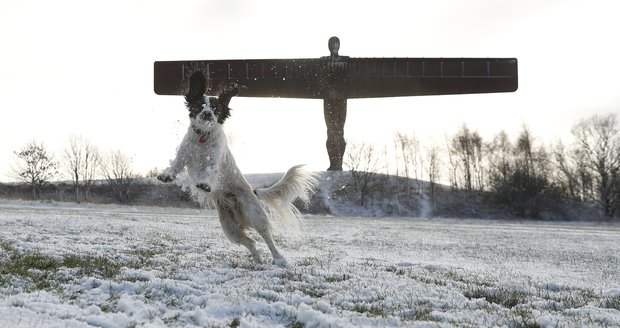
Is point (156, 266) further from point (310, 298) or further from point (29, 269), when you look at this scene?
point (310, 298)

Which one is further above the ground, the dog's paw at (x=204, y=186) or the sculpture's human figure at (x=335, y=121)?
the sculpture's human figure at (x=335, y=121)

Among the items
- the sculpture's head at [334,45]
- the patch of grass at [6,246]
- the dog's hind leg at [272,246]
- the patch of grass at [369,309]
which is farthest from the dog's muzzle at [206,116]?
the sculpture's head at [334,45]

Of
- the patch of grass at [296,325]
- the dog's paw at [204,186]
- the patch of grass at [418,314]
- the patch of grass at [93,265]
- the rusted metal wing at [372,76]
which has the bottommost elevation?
the patch of grass at [418,314]

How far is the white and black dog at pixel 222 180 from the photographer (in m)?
6.86

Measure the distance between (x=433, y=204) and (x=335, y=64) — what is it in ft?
138

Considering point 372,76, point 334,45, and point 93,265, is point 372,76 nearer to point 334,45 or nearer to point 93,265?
point 334,45

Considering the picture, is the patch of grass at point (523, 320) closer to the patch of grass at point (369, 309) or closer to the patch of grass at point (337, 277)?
the patch of grass at point (369, 309)

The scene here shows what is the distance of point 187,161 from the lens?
22.7 feet

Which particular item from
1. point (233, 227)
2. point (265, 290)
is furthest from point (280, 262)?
point (265, 290)

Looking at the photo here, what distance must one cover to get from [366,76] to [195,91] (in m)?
12.1

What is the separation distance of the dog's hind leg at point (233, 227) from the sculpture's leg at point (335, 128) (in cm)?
1233

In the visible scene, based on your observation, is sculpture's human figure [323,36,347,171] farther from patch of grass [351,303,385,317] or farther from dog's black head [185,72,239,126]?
patch of grass [351,303,385,317]

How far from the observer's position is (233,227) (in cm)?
750

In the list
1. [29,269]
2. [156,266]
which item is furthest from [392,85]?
[29,269]
